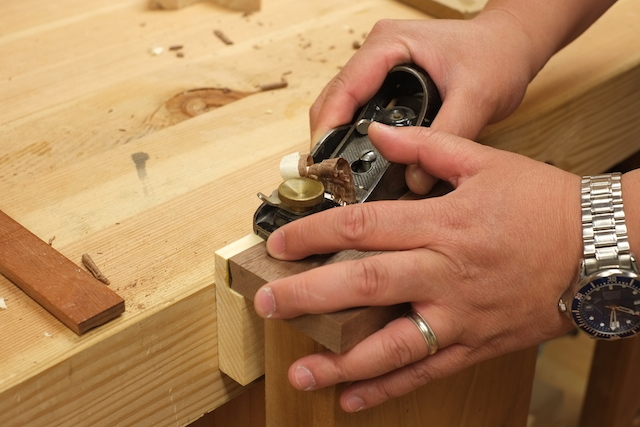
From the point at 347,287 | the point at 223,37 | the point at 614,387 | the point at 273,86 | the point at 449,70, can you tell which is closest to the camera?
the point at 347,287

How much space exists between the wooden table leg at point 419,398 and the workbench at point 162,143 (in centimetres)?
6

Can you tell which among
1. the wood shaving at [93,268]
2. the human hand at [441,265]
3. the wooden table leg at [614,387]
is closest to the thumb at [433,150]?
the human hand at [441,265]

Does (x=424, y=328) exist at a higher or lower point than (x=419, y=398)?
higher

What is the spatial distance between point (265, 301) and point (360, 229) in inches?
3.6

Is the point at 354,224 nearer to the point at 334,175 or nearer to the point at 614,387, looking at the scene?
the point at 334,175

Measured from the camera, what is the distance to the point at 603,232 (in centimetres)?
63

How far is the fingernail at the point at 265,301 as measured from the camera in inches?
23.0

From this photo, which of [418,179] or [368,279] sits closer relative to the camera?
[368,279]

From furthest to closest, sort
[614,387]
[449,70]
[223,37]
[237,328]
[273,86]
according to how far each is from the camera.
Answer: [614,387]
[223,37]
[273,86]
[449,70]
[237,328]

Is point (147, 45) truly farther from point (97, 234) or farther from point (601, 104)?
point (601, 104)

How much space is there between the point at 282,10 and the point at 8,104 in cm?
44

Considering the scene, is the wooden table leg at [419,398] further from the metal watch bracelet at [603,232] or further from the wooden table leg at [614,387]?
the wooden table leg at [614,387]

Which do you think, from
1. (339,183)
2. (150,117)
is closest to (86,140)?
(150,117)

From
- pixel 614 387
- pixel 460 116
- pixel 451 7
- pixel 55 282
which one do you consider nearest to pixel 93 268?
pixel 55 282
